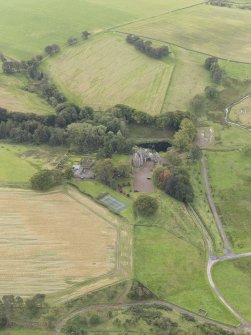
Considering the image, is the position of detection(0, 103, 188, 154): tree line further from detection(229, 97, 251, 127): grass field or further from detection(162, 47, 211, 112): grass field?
detection(229, 97, 251, 127): grass field

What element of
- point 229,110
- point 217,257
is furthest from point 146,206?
point 229,110

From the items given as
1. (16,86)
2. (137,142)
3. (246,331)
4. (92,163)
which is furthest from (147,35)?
(246,331)

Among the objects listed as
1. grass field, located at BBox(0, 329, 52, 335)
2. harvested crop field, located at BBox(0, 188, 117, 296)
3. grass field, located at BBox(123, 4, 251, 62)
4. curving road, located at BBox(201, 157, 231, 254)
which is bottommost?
grass field, located at BBox(0, 329, 52, 335)

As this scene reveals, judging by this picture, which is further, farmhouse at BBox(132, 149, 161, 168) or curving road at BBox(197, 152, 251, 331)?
farmhouse at BBox(132, 149, 161, 168)

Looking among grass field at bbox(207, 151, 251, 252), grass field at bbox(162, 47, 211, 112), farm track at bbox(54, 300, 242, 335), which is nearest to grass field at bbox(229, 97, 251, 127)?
grass field at bbox(162, 47, 211, 112)

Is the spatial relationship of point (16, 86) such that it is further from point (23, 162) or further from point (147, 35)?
point (147, 35)

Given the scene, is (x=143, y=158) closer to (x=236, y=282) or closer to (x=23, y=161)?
(x=23, y=161)

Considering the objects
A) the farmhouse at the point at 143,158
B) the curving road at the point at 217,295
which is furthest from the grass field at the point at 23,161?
the curving road at the point at 217,295
